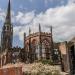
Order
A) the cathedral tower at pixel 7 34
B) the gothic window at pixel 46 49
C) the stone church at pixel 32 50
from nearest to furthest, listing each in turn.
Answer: the stone church at pixel 32 50 < the gothic window at pixel 46 49 < the cathedral tower at pixel 7 34

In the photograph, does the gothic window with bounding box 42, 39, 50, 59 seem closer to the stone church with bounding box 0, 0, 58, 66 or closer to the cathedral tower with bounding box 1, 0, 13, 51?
the stone church with bounding box 0, 0, 58, 66

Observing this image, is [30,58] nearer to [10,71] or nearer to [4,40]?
[10,71]

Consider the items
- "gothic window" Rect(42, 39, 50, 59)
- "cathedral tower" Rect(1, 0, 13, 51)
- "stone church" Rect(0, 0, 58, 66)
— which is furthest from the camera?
"cathedral tower" Rect(1, 0, 13, 51)

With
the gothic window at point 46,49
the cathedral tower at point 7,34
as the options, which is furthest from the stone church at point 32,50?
the cathedral tower at point 7,34

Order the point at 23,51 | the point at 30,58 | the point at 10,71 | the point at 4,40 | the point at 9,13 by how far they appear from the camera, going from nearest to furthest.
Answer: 1. the point at 10,71
2. the point at 30,58
3. the point at 23,51
4. the point at 4,40
5. the point at 9,13

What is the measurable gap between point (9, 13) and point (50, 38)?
44.4 meters

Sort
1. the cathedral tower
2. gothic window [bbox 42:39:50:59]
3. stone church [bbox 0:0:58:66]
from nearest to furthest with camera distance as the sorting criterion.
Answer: stone church [bbox 0:0:58:66]
gothic window [bbox 42:39:50:59]
the cathedral tower

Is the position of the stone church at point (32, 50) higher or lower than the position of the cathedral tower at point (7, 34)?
lower

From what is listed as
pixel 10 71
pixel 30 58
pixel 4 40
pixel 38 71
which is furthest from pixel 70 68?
pixel 4 40

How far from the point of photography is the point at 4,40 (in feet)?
327

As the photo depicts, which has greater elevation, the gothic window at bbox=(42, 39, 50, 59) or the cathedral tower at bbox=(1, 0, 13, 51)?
the cathedral tower at bbox=(1, 0, 13, 51)

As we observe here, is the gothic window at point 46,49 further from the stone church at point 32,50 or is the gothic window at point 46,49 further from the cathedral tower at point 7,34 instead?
the cathedral tower at point 7,34

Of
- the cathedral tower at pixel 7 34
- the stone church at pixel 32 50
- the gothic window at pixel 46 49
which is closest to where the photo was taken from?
the stone church at pixel 32 50

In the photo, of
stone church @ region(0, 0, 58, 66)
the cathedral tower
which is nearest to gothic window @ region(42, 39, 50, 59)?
stone church @ region(0, 0, 58, 66)
